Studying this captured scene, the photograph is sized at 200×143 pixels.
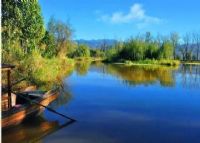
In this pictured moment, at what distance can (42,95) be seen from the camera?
15.4 metres

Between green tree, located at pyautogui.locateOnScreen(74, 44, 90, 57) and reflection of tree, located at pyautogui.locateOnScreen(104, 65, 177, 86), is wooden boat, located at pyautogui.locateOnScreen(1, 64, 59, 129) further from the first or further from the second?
green tree, located at pyautogui.locateOnScreen(74, 44, 90, 57)

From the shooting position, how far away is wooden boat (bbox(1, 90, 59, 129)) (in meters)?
11.3

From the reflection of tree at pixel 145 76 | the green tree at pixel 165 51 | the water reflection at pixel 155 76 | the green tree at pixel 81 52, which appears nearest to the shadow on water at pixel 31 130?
the water reflection at pixel 155 76

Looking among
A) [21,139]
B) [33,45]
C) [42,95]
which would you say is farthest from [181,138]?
[33,45]

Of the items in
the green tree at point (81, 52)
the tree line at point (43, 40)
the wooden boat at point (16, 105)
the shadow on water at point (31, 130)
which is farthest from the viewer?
the green tree at point (81, 52)

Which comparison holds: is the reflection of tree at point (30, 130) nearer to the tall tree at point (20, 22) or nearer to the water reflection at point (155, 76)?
the tall tree at point (20, 22)

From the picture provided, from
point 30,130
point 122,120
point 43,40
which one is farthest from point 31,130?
point 43,40

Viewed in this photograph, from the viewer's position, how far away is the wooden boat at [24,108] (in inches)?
445

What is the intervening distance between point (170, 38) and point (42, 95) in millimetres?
68755

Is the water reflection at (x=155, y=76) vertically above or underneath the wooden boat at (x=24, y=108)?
underneath

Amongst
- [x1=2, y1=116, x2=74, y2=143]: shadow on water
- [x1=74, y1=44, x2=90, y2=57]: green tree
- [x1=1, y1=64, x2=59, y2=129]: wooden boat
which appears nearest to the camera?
[x1=2, y1=116, x2=74, y2=143]: shadow on water

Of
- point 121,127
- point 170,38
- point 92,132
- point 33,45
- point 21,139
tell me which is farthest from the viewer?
point 170,38

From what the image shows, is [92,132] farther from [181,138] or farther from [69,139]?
[181,138]

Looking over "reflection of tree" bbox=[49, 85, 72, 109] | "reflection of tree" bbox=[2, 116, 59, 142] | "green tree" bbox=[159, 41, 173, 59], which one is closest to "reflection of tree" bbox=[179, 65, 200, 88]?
"reflection of tree" bbox=[49, 85, 72, 109]
